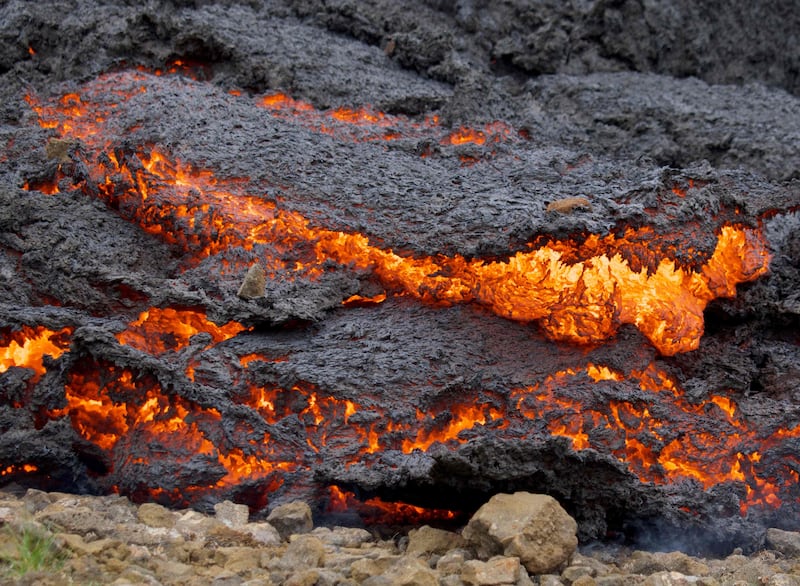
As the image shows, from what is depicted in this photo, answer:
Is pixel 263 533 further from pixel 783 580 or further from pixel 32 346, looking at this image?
pixel 783 580

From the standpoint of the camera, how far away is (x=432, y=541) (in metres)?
2.81

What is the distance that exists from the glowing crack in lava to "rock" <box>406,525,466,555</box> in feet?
3.62

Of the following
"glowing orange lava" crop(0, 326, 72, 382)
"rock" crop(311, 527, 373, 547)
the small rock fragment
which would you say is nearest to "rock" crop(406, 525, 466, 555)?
"rock" crop(311, 527, 373, 547)

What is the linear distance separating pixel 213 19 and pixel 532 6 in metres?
2.10

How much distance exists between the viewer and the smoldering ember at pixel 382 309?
3191mm

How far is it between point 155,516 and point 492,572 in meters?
1.09

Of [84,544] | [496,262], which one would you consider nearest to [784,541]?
[496,262]

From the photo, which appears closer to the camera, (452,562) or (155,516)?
(452,562)

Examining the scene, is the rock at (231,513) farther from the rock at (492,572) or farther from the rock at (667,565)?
the rock at (667,565)

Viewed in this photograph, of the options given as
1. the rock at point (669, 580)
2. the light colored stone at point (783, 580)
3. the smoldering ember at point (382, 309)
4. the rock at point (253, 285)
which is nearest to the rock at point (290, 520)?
the smoldering ember at point (382, 309)

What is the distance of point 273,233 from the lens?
3.92m

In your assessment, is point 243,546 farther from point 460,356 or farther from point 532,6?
point 532,6

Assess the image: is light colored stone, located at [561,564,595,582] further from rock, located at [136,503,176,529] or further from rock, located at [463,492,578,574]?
rock, located at [136,503,176,529]

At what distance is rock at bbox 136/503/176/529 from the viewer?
2820mm
